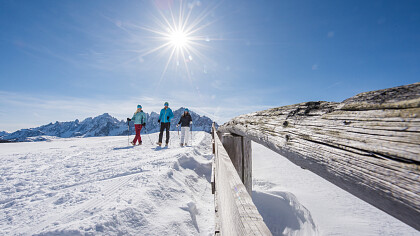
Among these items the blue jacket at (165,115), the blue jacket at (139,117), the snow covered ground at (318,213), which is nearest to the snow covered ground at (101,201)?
the snow covered ground at (318,213)

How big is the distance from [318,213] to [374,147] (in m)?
3.72

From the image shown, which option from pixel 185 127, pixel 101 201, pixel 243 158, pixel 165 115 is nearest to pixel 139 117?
pixel 165 115

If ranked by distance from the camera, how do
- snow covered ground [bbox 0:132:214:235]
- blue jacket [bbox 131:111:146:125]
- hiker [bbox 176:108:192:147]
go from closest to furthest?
1. snow covered ground [bbox 0:132:214:235]
2. hiker [bbox 176:108:192:147]
3. blue jacket [bbox 131:111:146:125]

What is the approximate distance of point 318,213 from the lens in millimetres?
3455

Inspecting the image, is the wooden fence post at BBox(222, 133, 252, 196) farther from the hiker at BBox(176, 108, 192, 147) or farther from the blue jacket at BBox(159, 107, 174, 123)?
the blue jacket at BBox(159, 107, 174, 123)

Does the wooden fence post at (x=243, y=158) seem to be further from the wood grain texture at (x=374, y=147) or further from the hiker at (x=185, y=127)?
the hiker at (x=185, y=127)

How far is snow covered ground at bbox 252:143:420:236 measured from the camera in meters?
3.01

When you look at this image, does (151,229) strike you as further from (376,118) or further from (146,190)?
(376,118)

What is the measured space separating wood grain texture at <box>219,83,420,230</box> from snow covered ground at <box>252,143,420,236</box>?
9.55 ft

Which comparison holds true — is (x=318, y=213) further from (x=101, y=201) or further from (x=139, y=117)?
(x=139, y=117)

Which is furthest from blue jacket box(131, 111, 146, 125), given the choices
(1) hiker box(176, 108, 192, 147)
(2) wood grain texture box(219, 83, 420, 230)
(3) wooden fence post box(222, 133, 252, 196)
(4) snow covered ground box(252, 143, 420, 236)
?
(2) wood grain texture box(219, 83, 420, 230)

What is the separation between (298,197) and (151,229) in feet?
11.2

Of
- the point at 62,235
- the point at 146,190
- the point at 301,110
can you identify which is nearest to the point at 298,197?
the point at 146,190

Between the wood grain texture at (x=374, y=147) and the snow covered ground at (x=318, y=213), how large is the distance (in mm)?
2910
